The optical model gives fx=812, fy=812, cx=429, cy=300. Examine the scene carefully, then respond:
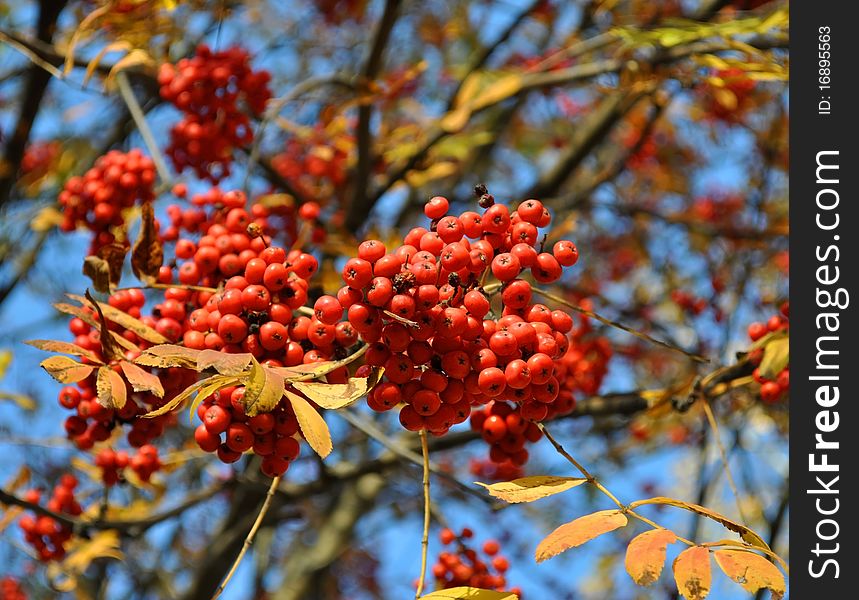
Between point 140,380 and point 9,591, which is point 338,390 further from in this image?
Result: point 9,591

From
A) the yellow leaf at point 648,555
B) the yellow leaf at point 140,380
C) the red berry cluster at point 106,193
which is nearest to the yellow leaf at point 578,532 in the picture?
the yellow leaf at point 648,555

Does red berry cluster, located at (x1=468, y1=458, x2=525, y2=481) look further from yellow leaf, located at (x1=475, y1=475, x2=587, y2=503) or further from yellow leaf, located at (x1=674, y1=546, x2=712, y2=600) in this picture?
yellow leaf, located at (x1=674, y1=546, x2=712, y2=600)

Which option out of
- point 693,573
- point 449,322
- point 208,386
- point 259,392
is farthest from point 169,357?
point 693,573

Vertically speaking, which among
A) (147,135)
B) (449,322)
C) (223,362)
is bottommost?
(223,362)

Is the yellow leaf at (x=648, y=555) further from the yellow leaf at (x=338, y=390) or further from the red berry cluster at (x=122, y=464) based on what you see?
the red berry cluster at (x=122, y=464)

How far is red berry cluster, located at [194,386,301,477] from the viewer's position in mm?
1687

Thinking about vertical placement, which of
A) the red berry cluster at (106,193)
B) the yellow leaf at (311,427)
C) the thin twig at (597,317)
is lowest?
the yellow leaf at (311,427)

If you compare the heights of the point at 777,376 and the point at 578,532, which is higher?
the point at 777,376

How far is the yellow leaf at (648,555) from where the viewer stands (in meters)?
1.46

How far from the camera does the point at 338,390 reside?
161cm

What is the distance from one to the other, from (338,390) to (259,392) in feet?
0.62

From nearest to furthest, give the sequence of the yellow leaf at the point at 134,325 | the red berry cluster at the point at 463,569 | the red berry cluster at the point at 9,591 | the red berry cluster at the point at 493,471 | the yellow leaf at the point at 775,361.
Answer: the yellow leaf at the point at 134,325 → the yellow leaf at the point at 775,361 → the red berry cluster at the point at 463,569 → the red berry cluster at the point at 9,591 → the red berry cluster at the point at 493,471

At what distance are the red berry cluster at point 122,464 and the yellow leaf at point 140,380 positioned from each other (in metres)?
1.03
